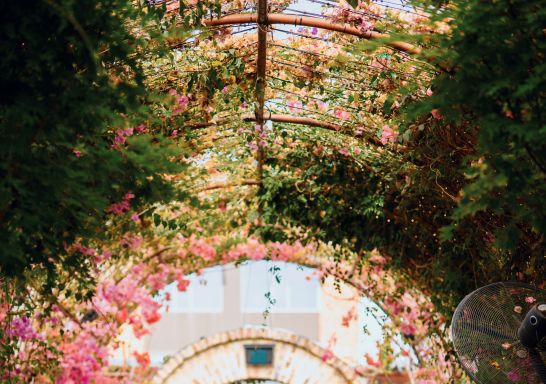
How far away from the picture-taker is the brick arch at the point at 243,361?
1160 centimetres

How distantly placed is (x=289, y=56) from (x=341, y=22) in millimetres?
734

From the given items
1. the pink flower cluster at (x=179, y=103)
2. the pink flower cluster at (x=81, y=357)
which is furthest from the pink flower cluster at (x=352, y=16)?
the pink flower cluster at (x=81, y=357)

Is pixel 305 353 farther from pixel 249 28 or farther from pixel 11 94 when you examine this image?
pixel 11 94

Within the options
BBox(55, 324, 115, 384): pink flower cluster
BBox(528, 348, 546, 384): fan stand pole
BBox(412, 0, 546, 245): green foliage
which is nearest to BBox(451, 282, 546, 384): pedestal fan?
BBox(528, 348, 546, 384): fan stand pole

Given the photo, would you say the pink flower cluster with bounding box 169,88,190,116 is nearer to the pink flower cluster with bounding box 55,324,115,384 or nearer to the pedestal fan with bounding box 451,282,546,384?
the pedestal fan with bounding box 451,282,546,384

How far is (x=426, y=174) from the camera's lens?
5.17 meters

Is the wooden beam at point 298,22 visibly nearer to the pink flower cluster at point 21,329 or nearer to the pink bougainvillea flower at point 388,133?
the pink bougainvillea flower at point 388,133

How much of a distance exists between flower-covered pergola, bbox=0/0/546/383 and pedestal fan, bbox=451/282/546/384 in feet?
1.22

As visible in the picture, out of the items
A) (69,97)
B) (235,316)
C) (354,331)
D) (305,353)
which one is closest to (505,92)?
(69,97)

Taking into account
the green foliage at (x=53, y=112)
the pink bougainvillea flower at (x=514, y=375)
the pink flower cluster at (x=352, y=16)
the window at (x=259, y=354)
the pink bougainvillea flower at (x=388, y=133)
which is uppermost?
the pink flower cluster at (x=352, y=16)

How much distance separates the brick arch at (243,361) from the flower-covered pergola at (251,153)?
8.16 feet

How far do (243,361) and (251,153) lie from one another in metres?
5.74

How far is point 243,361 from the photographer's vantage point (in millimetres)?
12000

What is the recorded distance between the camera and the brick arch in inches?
457
